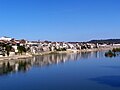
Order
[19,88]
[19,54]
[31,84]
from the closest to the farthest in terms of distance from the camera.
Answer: [19,88] → [31,84] → [19,54]

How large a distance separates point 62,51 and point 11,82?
37800 mm

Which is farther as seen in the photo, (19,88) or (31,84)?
(31,84)

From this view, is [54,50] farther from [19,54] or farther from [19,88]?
[19,88]

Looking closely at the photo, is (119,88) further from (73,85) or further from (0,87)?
(0,87)

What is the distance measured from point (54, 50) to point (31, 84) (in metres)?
37.6

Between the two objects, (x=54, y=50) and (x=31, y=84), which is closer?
(x=31, y=84)

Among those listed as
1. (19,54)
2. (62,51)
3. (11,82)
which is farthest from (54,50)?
(11,82)

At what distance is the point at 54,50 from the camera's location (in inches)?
1981

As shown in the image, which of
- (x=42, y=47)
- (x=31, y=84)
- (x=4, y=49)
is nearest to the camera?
(x=31, y=84)

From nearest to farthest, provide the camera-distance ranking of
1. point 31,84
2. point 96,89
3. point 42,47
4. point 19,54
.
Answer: point 96,89, point 31,84, point 19,54, point 42,47

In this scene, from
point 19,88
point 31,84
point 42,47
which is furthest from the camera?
point 42,47

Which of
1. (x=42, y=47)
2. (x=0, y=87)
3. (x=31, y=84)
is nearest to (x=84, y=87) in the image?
(x=31, y=84)

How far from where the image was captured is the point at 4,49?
101ft

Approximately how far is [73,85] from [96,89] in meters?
1.42
